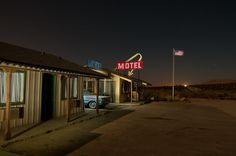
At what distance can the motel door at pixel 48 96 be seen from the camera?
43.4ft

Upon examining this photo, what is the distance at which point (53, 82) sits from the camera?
45.6 feet

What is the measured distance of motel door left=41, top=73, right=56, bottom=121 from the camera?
13237 mm

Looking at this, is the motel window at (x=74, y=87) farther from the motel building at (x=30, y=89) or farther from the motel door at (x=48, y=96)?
the motel door at (x=48, y=96)

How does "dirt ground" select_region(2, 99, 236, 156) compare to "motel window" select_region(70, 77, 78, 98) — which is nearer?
"dirt ground" select_region(2, 99, 236, 156)

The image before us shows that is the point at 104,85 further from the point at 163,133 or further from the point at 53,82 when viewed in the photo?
the point at 163,133

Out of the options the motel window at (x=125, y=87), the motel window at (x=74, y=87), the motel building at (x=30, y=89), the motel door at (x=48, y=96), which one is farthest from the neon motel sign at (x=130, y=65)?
the motel door at (x=48, y=96)

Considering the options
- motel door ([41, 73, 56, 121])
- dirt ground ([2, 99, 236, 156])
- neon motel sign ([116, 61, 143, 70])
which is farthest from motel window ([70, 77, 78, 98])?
neon motel sign ([116, 61, 143, 70])

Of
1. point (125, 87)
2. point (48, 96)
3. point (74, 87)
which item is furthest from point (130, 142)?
point (125, 87)

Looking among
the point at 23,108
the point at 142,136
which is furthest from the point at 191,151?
the point at 23,108

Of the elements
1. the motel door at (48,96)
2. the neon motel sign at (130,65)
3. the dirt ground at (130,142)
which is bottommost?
the dirt ground at (130,142)

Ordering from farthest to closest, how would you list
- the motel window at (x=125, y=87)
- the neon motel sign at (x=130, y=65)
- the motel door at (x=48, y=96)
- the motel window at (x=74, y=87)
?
the neon motel sign at (x=130, y=65) → the motel window at (x=125, y=87) → the motel window at (x=74, y=87) → the motel door at (x=48, y=96)

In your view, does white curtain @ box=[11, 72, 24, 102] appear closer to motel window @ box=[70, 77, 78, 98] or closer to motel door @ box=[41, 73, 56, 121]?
motel door @ box=[41, 73, 56, 121]

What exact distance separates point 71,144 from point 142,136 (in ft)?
9.84

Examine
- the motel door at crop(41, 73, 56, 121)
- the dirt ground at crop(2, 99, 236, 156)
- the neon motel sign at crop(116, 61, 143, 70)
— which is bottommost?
the dirt ground at crop(2, 99, 236, 156)
